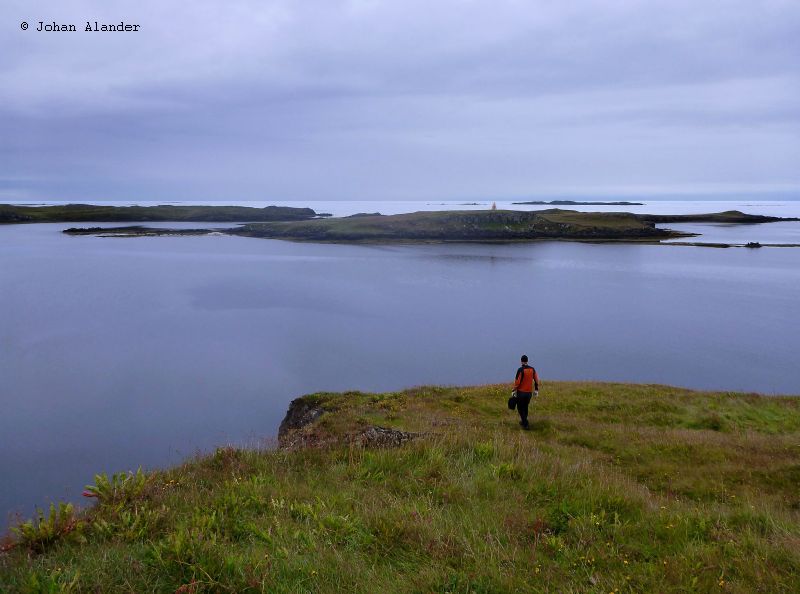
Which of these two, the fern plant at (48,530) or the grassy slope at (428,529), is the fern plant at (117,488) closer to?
the grassy slope at (428,529)

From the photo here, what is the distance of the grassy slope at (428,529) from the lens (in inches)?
212

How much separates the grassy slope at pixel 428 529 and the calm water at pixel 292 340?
24.5 feet

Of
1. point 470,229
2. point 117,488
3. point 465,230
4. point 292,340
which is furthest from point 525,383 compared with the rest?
point 470,229

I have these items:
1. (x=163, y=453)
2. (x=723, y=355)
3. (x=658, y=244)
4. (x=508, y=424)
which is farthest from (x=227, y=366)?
(x=658, y=244)

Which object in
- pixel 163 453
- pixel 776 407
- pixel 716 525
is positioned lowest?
pixel 163 453

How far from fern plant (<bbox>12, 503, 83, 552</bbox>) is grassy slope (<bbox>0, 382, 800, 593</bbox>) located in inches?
7.5

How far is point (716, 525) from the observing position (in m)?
7.04

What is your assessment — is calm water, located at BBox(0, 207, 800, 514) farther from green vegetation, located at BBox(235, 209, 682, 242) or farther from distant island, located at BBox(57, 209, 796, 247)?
green vegetation, located at BBox(235, 209, 682, 242)

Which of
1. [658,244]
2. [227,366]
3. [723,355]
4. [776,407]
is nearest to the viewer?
[776,407]

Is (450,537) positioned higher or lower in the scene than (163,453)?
higher

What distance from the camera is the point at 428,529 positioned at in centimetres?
643

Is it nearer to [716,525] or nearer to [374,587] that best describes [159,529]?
[374,587]

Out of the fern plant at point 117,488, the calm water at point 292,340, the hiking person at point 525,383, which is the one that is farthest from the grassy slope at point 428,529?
the calm water at point 292,340

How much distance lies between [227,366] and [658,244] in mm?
107171
